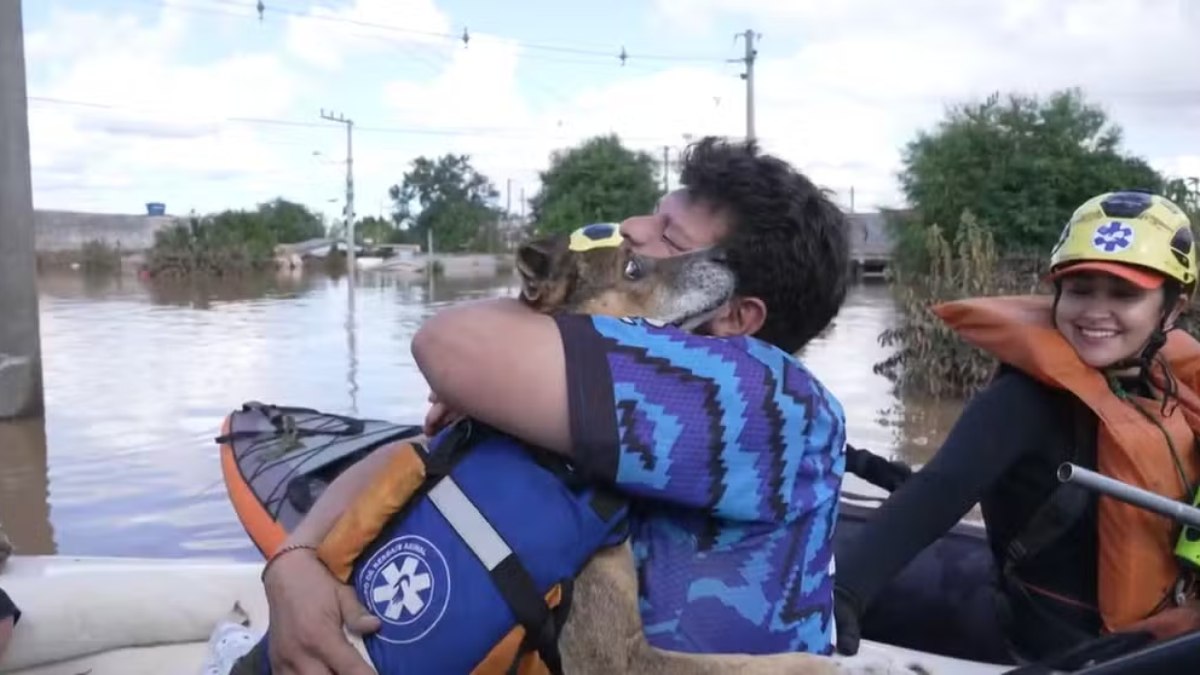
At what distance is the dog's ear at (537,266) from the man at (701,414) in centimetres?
3

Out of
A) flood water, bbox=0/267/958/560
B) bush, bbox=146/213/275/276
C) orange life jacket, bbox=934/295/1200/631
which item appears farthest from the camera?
bush, bbox=146/213/275/276

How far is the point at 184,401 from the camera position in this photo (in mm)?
11898

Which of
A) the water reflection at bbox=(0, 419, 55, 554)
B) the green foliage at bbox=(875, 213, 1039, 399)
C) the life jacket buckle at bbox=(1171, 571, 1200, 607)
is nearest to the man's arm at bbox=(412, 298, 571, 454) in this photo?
the life jacket buckle at bbox=(1171, 571, 1200, 607)

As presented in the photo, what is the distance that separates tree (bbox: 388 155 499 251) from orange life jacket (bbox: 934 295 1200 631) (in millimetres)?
67739

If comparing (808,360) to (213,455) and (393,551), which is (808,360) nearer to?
(213,455)

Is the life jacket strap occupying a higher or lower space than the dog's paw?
higher

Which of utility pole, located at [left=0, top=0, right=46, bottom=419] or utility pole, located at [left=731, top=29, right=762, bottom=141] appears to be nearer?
utility pole, located at [left=0, top=0, right=46, bottom=419]

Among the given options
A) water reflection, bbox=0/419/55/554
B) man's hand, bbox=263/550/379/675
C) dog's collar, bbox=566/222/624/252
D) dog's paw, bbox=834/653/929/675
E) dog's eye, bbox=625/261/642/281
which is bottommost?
water reflection, bbox=0/419/55/554

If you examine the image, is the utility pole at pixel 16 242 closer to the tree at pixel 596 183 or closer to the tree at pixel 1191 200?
the tree at pixel 1191 200

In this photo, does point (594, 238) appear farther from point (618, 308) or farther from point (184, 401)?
point (184, 401)

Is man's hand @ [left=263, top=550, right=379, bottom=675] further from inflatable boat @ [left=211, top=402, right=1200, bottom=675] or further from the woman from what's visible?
the woman

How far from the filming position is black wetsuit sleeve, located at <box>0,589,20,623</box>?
2.84 metres

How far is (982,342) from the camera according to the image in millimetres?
3004

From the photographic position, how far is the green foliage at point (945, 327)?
471 inches
